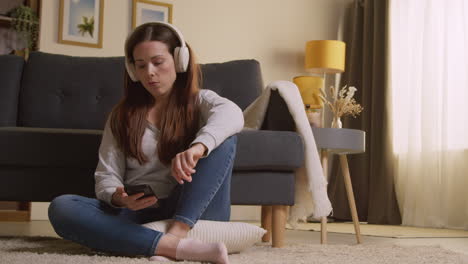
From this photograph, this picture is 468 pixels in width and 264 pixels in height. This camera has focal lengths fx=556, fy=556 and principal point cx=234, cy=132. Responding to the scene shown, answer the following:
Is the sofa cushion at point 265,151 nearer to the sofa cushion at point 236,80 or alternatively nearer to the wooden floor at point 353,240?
the wooden floor at point 353,240

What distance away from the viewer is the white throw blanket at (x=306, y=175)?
192 centimetres

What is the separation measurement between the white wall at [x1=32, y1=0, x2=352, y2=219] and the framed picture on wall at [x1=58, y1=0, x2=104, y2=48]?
0.04 m

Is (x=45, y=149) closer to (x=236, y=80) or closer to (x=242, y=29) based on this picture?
(x=236, y=80)

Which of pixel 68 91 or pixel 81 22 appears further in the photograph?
pixel 81 22

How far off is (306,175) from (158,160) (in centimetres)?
66

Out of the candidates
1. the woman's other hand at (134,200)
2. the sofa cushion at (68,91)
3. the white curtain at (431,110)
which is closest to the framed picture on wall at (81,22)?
the sofa cushion at (68,91)

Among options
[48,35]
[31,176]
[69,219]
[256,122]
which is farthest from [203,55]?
[69,219]

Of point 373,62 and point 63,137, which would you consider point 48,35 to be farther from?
point 373,62

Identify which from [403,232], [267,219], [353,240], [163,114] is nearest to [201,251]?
[163,114]

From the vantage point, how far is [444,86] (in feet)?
12.1

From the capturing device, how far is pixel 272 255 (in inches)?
63.1

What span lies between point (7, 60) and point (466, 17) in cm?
277

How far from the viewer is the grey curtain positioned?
3980 millimetres

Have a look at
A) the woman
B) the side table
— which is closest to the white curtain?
the side table
